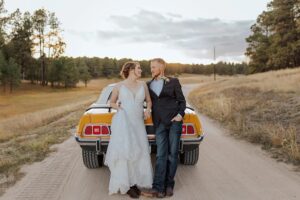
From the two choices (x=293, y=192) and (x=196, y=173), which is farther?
(x=196, y=173)

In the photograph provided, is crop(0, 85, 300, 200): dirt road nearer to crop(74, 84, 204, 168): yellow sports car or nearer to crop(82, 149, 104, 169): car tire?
crop(82, 149, 104, 169): car tire

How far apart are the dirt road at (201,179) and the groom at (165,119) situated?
0.30 metres

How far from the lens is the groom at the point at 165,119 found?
500 centimetres

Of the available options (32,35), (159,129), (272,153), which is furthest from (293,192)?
(32,35)

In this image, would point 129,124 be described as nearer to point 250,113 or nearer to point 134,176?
point 134,176

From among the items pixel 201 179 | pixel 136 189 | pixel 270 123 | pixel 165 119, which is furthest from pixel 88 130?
pixel 270 123

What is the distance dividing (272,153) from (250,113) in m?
6.70

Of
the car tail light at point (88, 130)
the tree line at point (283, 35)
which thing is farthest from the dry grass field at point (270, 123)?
the tree line at point (283, 35)

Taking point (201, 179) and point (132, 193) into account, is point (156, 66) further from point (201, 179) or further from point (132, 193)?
point (201, 179)

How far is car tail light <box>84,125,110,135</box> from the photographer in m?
5.81

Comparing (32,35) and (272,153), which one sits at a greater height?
(32,35)

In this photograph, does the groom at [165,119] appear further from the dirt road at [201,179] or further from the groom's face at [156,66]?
the dirt road at [201,179]

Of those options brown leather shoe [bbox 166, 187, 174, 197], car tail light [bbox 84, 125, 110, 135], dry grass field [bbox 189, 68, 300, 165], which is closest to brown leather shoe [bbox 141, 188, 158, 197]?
brown leather shoe [bbox 166, 187, 174, 197]

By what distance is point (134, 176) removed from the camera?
16.8ft
